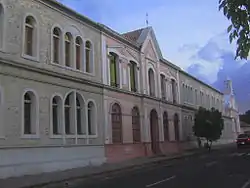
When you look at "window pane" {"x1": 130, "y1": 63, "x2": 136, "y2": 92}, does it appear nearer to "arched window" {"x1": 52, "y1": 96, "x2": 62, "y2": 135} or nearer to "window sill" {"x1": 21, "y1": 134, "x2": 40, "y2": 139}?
"arched window" {"x1": 52, "y1": 96, "x2": 62, "y2": 135}

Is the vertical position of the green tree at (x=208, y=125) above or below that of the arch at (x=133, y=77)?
below

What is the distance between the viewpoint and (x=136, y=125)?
→ 106 feet

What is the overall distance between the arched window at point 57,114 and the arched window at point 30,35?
306 cm

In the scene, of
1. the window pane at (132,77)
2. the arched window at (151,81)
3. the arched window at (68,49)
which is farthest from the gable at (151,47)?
the arched window at (68,49)

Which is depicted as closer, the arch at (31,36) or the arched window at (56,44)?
the arch at (31,36)

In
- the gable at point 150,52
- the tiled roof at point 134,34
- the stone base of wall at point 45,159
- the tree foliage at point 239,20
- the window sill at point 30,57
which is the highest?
the tiled roof at point 134,34

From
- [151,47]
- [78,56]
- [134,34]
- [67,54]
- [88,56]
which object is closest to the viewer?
[67,54]

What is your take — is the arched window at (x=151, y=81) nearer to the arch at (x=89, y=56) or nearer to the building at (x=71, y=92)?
the building at (x=71, y=92)

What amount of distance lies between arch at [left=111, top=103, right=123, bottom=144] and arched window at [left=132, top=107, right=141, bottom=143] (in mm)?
2498

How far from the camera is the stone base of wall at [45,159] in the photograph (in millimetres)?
18156

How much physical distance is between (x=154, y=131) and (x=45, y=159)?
17.0m

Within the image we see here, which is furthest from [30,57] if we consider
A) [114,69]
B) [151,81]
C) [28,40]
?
[151,81]

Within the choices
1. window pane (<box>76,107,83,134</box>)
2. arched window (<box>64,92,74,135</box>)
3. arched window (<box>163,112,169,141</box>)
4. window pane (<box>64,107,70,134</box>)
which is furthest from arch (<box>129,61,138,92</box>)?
window pane (<box>64,107,70,134</box>)

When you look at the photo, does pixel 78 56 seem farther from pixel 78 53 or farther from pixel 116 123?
pixel 116 123
